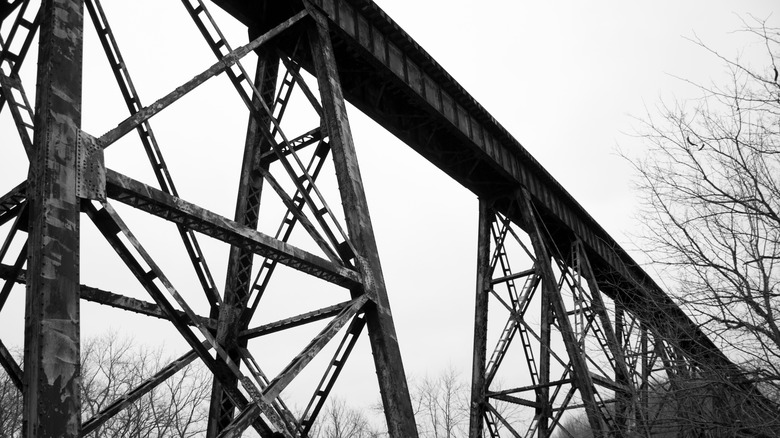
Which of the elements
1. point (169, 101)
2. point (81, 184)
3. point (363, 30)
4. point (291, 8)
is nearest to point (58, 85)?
point (81, 184)

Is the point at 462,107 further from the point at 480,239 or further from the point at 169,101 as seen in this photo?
the point at 169,101

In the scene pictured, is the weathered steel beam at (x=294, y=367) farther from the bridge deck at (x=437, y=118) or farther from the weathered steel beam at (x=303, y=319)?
the bridge deck at (x=437, y=118)

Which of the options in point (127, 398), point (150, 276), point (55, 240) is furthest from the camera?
point (127, 398)

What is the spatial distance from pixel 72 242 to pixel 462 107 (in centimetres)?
789

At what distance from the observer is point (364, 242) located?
20.1 feet

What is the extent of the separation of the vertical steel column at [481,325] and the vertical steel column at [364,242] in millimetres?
5707

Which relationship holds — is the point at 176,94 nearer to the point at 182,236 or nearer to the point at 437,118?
the point at 182,236

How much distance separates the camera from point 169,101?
16.7 feet

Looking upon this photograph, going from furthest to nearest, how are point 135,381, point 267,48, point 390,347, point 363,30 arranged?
point 135,381, point 363,30, point 267,48, point 390,347

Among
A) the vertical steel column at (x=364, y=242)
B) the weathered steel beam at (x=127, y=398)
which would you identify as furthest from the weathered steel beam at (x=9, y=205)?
the vertical steel column at (x=364, y=242)

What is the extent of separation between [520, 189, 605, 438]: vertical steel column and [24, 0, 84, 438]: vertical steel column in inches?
327

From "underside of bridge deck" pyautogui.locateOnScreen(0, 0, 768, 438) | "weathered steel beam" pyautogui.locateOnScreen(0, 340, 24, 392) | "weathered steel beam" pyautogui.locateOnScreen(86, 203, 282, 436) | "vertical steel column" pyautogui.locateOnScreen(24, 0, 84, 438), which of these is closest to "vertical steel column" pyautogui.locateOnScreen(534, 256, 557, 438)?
"underside of bridge deck" pyautogui.locateOnScreen(0, 0, 768, 438)

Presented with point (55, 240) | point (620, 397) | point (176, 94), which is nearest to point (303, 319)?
point (176, 94)

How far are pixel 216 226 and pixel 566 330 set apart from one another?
313 inches
